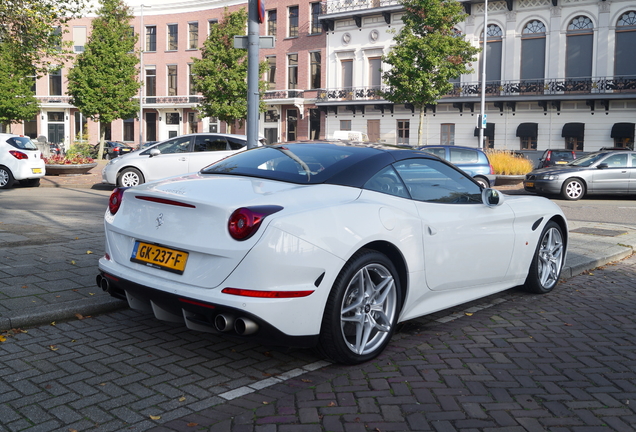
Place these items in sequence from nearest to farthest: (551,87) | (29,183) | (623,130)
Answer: (29,183) → (623,130) → (551,87)

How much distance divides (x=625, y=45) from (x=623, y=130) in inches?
179

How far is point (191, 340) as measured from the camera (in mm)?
4500

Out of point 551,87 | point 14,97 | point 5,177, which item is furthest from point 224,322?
point 14,97

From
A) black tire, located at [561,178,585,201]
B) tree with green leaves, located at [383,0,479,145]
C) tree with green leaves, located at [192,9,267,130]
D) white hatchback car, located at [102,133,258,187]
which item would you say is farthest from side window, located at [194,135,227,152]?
tree with green leaves, located at [192,9,267,130]

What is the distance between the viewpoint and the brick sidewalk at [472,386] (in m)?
3.21

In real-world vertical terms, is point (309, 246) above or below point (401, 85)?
below

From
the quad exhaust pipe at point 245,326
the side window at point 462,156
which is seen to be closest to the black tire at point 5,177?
the side window at point 462,156

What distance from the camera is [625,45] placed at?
112ft

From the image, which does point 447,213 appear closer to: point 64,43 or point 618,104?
point 64,43

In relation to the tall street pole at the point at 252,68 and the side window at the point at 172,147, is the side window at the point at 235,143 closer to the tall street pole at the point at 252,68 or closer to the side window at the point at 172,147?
Result: the side window at the point at 172,147

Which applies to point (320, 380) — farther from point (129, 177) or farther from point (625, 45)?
point (625, 45)

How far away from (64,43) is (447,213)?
622 inches

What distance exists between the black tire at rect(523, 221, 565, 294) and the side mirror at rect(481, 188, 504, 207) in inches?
39.8

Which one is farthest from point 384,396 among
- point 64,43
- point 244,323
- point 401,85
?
point 401,85
